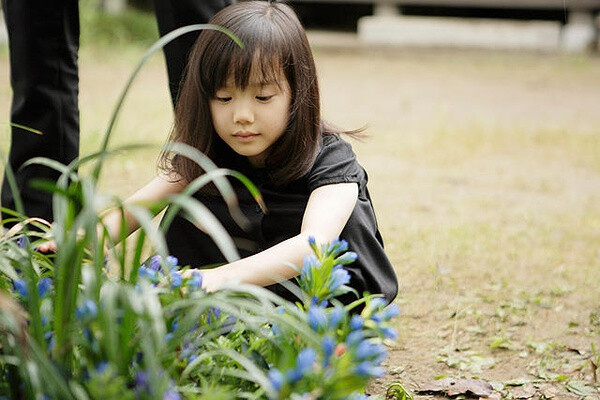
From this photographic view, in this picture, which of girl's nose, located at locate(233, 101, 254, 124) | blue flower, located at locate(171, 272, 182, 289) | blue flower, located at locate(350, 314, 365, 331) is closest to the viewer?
blue flower, located at locate(350, 314, 365, 331)

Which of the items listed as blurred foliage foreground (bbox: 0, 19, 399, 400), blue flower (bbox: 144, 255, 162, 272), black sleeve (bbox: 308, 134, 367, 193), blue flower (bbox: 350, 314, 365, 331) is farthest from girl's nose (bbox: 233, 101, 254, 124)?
blue flower (bbox: 350, 314, 365, 331)

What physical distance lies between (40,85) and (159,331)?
65.3 inches

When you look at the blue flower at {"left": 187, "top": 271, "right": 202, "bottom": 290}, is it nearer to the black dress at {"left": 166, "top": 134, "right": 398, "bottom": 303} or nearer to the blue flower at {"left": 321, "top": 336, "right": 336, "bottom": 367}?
the blue flower at {"left": 321, "top": 336, "right": 336, "bottom": 367}

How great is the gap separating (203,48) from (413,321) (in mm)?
952

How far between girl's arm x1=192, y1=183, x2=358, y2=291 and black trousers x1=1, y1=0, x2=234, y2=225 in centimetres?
70

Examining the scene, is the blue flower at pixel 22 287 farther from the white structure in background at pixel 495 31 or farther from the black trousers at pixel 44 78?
the white structure in background at pixel 495 31

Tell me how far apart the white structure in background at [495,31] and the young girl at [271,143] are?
7549 mm


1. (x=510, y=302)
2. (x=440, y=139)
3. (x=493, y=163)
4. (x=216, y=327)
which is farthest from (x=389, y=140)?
(x=216, y=327)

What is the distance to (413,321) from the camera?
2410mm

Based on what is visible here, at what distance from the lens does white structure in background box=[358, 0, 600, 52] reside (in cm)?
908

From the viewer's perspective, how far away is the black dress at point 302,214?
194cm

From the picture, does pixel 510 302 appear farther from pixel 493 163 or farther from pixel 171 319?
pixel 493 163

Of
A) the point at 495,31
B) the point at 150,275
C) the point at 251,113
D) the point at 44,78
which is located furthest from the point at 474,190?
the point at 495,31

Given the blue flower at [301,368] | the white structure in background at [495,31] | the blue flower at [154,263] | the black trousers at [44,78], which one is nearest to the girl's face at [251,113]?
the blue flower at [154,263]
